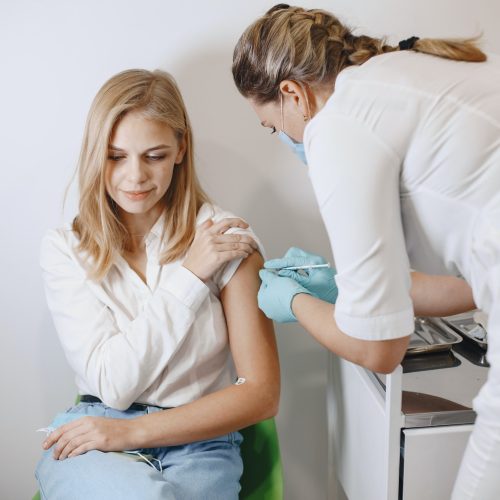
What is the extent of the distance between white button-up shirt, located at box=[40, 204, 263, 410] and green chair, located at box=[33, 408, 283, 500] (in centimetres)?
17

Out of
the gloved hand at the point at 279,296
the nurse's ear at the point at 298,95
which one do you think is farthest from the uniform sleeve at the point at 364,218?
the gloved hand at the point at 279,296

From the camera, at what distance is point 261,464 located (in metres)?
1.53

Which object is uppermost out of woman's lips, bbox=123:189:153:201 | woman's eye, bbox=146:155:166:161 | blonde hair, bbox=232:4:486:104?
blonde hair, bbox=232:4:486:104

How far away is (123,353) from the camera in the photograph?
136cm

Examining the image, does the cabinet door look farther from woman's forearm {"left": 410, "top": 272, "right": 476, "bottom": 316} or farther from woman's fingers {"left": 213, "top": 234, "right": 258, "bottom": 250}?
woman's fingers {"left": 213, "top": 234, "right": 258, "bottom": 250}

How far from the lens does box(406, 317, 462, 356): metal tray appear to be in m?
1.41

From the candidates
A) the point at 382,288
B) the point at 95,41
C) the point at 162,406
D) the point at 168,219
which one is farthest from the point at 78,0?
the point at 382,288

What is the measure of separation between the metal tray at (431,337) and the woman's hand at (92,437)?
0.65 m

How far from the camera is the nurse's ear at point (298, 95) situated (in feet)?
3.58

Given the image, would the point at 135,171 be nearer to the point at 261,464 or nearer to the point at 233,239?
the point at 233,239

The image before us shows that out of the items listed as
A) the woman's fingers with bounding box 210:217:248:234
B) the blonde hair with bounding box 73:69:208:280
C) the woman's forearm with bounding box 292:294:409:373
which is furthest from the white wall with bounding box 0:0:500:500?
the woman's forearm with bounding box 292:294:409:373

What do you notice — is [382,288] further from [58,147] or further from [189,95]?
[58,147]

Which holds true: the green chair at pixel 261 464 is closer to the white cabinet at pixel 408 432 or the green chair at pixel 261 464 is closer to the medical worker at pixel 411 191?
the white cabinet at pixel 408 432

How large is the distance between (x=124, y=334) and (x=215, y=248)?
0.92ft
